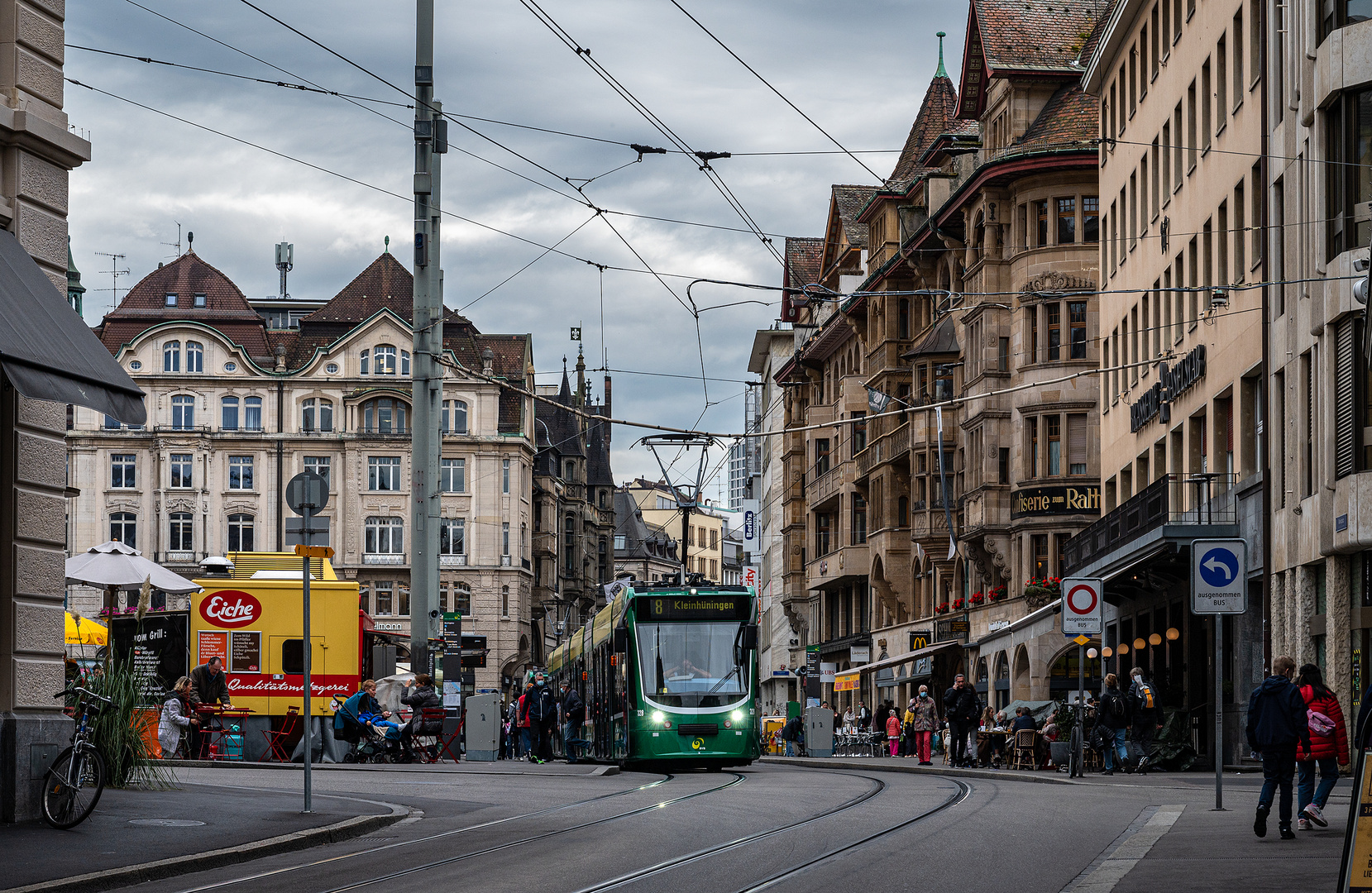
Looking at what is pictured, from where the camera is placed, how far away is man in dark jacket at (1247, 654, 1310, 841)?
1557 cm

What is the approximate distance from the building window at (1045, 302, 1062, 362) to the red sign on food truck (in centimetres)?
2710

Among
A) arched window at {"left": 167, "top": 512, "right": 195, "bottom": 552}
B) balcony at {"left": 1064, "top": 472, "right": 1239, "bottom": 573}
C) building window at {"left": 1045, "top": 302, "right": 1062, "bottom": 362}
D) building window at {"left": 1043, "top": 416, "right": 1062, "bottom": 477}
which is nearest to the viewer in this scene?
balcony at {"left": 1064, "top": 472, "right": 1239, "bottom": 573}

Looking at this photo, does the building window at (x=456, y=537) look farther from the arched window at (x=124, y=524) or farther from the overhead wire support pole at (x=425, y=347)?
the overhead wire support pole at (x=425, y=347)

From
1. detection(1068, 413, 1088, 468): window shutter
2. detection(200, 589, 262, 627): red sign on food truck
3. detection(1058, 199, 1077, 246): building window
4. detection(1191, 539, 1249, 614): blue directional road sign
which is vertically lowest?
detection(200, 589, 262, 627): red sign on food truck

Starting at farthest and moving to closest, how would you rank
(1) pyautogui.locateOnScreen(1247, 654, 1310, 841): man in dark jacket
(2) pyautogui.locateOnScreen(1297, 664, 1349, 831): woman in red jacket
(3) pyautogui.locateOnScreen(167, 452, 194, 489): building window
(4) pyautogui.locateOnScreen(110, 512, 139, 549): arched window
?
(3) pyautogui.locateOnScreen(167, 452, 194, 489): building window < (4) pyautogui.locateOnScreen(110, 512, 139, 549): arched window < (2) pyautogui.locateOnScreen(1297, 664, 1349, 831): woman in red jacket < (1) pyautogui.locateOnScreen(1247, 654, 1310, 841): man in dark jacket

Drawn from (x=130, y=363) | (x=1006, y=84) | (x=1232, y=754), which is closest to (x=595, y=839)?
(x=1232, y=754)

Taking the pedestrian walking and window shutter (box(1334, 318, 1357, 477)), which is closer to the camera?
window shutter (box(1334, 318, 1357, 477))

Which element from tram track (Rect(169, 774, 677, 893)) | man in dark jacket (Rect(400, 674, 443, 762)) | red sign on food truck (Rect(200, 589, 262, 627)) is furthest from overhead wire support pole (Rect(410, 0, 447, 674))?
tram track (Rect(169, 774, 677, 893))

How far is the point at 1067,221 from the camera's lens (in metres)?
54.9

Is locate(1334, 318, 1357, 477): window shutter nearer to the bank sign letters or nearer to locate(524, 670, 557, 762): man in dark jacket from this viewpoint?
the bank sign letters

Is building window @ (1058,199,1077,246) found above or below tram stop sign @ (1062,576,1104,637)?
above

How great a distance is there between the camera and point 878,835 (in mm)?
16312

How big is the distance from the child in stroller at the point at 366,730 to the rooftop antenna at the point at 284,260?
91.6 m

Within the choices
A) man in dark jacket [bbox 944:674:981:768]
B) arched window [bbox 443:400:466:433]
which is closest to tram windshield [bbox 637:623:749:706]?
man in dark jacket [bbox 944:674:981:768]
